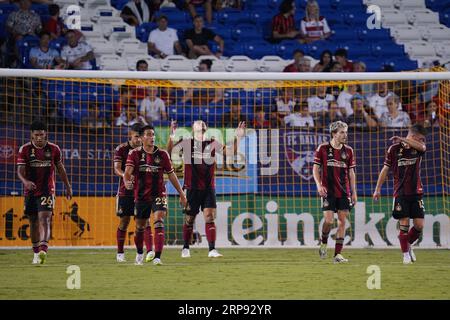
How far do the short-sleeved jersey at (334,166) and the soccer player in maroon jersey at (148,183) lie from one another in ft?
7.92

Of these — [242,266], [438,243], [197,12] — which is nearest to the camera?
[242,266]

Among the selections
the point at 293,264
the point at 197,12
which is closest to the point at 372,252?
the point at 293,264

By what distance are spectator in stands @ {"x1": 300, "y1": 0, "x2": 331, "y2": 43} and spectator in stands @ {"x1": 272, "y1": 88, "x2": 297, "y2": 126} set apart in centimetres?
333

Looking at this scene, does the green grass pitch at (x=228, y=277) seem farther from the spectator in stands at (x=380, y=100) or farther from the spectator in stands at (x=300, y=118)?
the spectator in stands at (x=380, y=100)

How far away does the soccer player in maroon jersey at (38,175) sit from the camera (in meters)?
13.1

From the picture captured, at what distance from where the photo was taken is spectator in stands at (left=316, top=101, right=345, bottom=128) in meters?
18.4

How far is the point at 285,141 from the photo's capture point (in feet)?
59.0

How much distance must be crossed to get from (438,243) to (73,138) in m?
7.31

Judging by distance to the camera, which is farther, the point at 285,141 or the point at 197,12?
the point at 197,12

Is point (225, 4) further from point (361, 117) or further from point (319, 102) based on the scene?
point (361, 117)

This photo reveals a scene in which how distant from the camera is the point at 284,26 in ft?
73.8

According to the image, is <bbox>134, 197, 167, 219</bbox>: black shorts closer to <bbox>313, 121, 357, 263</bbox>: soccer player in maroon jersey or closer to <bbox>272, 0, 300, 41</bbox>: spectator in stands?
<bbox>313, 121, 357, 263</bbox>: soccer player in maroon jersey

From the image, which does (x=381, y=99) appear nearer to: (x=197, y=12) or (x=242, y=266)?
(x=197, y=12)

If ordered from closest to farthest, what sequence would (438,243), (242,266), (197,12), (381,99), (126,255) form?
(242,266) < (126,255) < (438,243) < (381,99) < (197,12)
